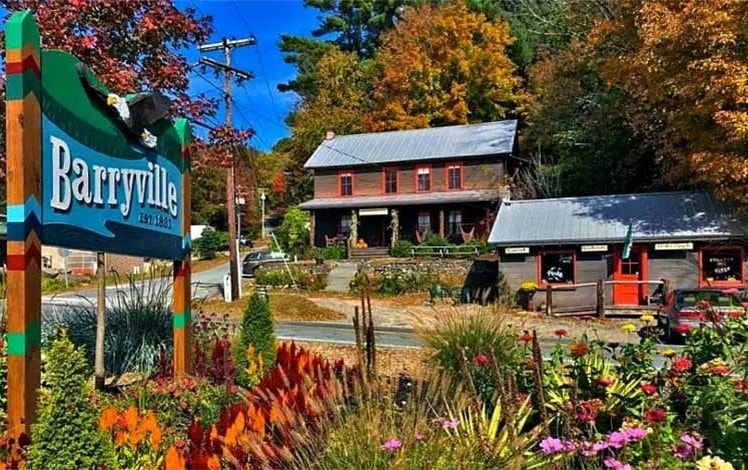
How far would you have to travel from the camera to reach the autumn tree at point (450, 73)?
41.0m

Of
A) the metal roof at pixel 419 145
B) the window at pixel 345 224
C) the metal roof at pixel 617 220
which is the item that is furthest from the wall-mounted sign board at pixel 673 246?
the window at pixel 345 224

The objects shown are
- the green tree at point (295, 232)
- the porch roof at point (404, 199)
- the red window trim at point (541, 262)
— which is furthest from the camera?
the green tree at point (295, 232)

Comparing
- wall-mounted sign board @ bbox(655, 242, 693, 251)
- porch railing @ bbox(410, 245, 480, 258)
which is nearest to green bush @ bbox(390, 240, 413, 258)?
porch railing @ bbox(410, 245, 480, 258)

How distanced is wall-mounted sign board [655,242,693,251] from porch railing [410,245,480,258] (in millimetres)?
10566

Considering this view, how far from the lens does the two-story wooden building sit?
35.7 m

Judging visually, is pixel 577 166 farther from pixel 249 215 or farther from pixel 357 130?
pixel 249 215

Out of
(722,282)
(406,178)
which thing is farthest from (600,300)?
(406,178)

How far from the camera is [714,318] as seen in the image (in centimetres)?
412

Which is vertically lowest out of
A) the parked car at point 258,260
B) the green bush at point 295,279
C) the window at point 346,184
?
the green bush at point 295,279

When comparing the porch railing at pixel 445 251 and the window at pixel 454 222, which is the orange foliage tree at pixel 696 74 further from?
the window at pixel 454 222

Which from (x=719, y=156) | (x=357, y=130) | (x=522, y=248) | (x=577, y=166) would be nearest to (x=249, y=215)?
(x=357, y=130)

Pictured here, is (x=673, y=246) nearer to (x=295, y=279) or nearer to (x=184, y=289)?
(x=295, y=279)

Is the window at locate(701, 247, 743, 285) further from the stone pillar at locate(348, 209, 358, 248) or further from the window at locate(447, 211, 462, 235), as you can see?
the stone pillar at locate(348, 209, 358, 248)

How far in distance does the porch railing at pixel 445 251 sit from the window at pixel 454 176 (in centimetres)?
489
